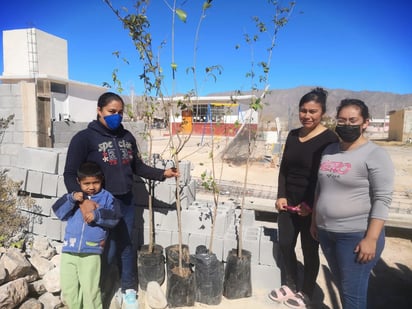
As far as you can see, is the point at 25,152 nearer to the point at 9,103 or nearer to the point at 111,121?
the point at 111,121

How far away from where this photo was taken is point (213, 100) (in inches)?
957

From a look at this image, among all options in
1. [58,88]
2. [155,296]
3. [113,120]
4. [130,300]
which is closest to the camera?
[113,120]

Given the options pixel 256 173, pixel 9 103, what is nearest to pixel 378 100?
pixel 256 173

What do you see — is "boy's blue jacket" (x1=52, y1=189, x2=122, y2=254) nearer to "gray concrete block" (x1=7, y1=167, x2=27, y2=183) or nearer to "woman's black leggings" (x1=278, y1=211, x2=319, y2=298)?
"gray concrete block" (x1=7, y1=167, x2=27, y2=183)

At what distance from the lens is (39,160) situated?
3189 mm

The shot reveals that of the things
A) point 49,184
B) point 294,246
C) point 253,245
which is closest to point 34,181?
point 49,184

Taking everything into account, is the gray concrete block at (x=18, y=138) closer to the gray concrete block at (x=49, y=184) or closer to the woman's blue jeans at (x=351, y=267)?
the gray concrete block at (x=49, y=184)

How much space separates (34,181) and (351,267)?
122 inches

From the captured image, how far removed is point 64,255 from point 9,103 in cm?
364

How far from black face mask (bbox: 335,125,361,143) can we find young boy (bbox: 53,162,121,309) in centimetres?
168

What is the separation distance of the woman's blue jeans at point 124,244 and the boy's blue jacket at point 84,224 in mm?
236

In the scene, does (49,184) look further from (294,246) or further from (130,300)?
(294,246)

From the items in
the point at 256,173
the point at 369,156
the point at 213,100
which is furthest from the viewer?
the point at 213,100

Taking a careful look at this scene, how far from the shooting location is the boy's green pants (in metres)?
2.24
